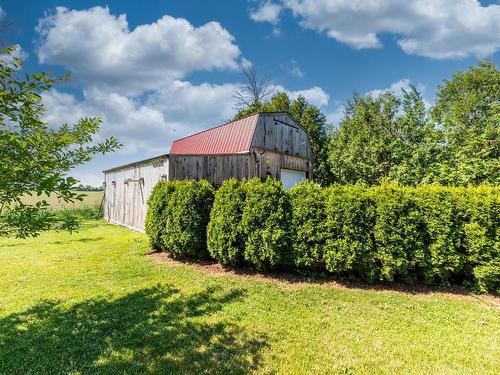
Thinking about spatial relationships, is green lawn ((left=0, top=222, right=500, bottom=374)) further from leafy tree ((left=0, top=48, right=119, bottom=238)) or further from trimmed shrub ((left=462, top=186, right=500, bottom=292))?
leafy tree ((left=0, top=48, right=119, bottom=238))

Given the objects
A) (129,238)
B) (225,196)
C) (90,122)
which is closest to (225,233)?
(225,196)

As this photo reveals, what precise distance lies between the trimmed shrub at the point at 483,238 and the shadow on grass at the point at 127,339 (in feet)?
12.7

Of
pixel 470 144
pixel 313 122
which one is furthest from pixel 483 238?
pixel 313 122

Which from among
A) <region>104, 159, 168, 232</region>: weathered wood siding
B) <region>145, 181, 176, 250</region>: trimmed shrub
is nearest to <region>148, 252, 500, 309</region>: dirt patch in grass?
<region>145, 181, 176, 250</region>: trimmed shrub

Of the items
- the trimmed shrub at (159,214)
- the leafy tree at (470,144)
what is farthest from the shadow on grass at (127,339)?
the leafy tree at (470,144)

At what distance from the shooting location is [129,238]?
9.08 meters

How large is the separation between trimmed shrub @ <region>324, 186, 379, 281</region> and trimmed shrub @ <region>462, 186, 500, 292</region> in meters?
1.50

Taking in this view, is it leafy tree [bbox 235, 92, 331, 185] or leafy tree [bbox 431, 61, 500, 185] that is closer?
leafy tree [bbox 431, 61, 500, 185]

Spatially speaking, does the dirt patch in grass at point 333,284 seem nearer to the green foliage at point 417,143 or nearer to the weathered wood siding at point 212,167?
the weathered wood siding at point 212,167

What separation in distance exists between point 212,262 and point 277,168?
6544 mm

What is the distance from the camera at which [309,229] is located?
188 inches

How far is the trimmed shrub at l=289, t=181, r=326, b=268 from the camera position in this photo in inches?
188

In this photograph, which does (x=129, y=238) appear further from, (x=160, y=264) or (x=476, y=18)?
(x=476, y=18)

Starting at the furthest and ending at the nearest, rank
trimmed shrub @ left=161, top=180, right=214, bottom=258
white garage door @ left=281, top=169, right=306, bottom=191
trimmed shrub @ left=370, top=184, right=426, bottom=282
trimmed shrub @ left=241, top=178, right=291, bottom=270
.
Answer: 1. white garage door @ left=281, top=169, right=306, bottom=191
2. trimmed shrub @ left=161, top=180, right=214, bottom=258
3. trimmed shrub @ left=241, top=178, right=291, bottom=270
4. trimmed shrub @ left=370, top=184, right=426, bottom=282
